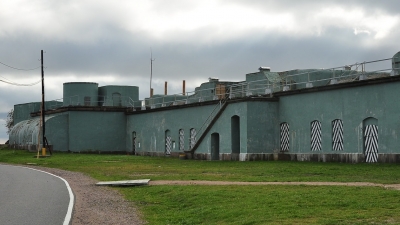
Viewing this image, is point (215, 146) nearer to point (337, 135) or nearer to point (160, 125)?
point (337, 135)

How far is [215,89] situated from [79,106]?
53.3ft

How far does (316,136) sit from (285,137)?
3.60m

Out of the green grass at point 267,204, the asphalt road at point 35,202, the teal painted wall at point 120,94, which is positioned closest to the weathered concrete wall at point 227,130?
the asphalt road at point 35,202

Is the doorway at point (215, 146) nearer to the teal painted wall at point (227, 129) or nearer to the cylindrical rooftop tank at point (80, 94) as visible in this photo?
the teal painted wall at point (227, 129)

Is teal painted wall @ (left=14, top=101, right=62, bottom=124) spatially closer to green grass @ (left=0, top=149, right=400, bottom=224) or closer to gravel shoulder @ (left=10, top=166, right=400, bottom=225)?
gravel shoulder @ (left=10, top=166, right=400, bottom=225)

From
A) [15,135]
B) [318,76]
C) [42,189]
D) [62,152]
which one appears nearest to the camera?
[42,189]

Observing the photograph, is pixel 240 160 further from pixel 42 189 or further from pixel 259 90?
pixel 42 189

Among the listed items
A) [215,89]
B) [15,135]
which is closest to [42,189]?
[215,89]

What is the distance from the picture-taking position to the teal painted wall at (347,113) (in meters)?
35.6

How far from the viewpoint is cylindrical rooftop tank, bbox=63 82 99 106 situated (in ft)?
236

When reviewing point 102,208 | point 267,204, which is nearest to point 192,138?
point 102,208

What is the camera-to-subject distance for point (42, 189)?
2303 centimetres

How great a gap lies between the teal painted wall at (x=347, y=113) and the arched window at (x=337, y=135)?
0.73 ft

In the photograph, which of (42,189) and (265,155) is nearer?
(42,189)
